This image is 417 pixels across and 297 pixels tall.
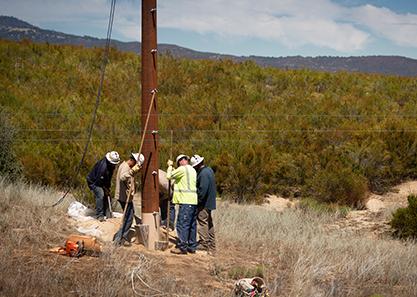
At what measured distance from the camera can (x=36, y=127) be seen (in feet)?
81.7

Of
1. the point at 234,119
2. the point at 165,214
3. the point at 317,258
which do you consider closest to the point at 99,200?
the point at 165,214

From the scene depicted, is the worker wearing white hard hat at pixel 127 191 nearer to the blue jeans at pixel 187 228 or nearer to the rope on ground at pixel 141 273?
the blue jeans at pixel 187 228

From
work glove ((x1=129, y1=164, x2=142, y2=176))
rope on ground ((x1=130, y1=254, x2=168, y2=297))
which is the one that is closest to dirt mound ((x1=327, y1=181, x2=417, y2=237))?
work glove ((x1=129, y1=164, x2=142, y2=176))

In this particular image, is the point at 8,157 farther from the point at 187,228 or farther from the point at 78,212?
the point at 187,228

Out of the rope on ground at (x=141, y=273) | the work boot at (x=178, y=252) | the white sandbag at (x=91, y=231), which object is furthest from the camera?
the white sandbag at (x=91, y=231)

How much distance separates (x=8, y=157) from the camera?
1856cm

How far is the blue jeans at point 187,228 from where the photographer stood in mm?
11742

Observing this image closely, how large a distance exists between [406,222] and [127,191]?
8.50m

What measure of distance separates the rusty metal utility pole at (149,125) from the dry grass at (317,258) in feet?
6.49

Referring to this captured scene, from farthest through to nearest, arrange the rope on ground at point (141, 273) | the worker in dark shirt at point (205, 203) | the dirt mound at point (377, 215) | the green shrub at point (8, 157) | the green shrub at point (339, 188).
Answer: the green shrub at point (339, 188)
the green shrub at point (8, 157)
the dirt mound at point (377, 215)
the worker in dark shirt at point (205, 203)
the rope on ground at point (141, 273)

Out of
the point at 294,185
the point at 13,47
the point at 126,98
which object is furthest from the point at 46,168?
the point at 13,47

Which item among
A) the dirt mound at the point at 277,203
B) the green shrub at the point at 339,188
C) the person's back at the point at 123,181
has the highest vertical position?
the person's back at the point at 123,181

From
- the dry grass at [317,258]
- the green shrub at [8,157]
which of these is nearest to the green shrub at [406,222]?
the dry grass at [317,258]

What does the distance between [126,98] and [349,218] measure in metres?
14.9
